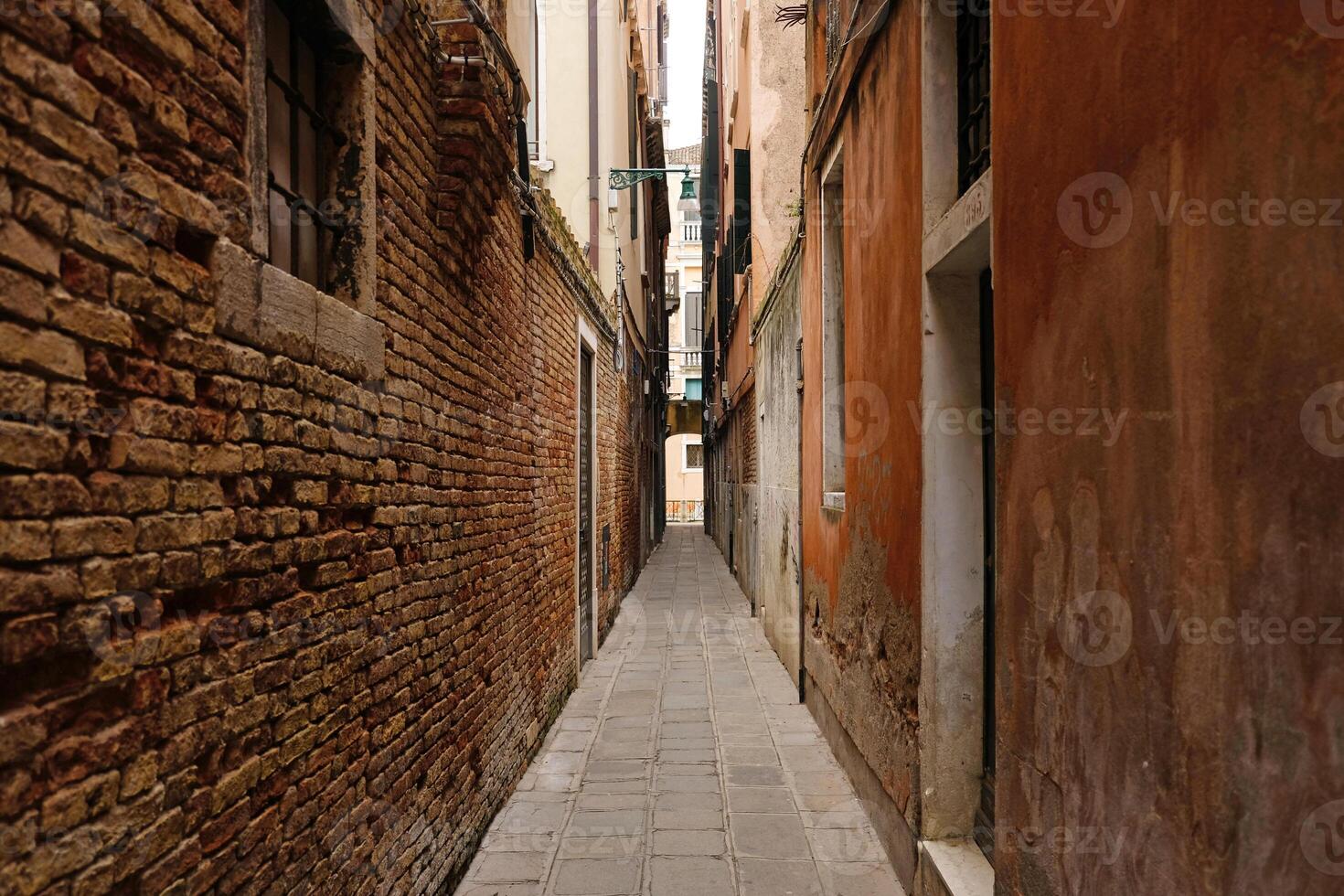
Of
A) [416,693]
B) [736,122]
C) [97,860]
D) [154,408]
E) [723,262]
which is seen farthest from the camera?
[723,262]

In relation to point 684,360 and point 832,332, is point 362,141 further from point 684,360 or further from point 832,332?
point 684,360

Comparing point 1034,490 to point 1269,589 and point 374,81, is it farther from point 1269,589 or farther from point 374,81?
point 374,81

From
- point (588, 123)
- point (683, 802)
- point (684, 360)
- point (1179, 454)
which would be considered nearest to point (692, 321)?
point (684, 360)

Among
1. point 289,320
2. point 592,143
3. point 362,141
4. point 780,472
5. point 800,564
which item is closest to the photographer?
point 289,320

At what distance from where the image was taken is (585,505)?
859cm

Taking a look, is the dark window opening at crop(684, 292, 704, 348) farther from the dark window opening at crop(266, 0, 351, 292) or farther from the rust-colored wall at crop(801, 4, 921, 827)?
the dark window opening at crop(266, 0, 351, 292)

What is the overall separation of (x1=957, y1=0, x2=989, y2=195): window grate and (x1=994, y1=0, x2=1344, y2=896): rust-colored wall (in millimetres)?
862

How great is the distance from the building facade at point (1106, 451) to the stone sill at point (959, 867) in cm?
1

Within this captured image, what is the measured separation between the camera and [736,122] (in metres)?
14.7

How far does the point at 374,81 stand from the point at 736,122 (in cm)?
1247

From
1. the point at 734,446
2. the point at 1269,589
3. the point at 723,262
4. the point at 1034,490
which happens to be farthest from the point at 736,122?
the point at 1269,589

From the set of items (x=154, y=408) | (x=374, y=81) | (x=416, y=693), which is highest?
(x=374, y=81)

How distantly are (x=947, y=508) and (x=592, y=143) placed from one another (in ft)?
29.4

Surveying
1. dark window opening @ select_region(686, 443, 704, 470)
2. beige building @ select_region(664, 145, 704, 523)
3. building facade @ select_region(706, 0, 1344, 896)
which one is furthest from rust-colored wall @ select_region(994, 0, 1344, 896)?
dark window opening @ select_region(686, 443, 704, 470)
